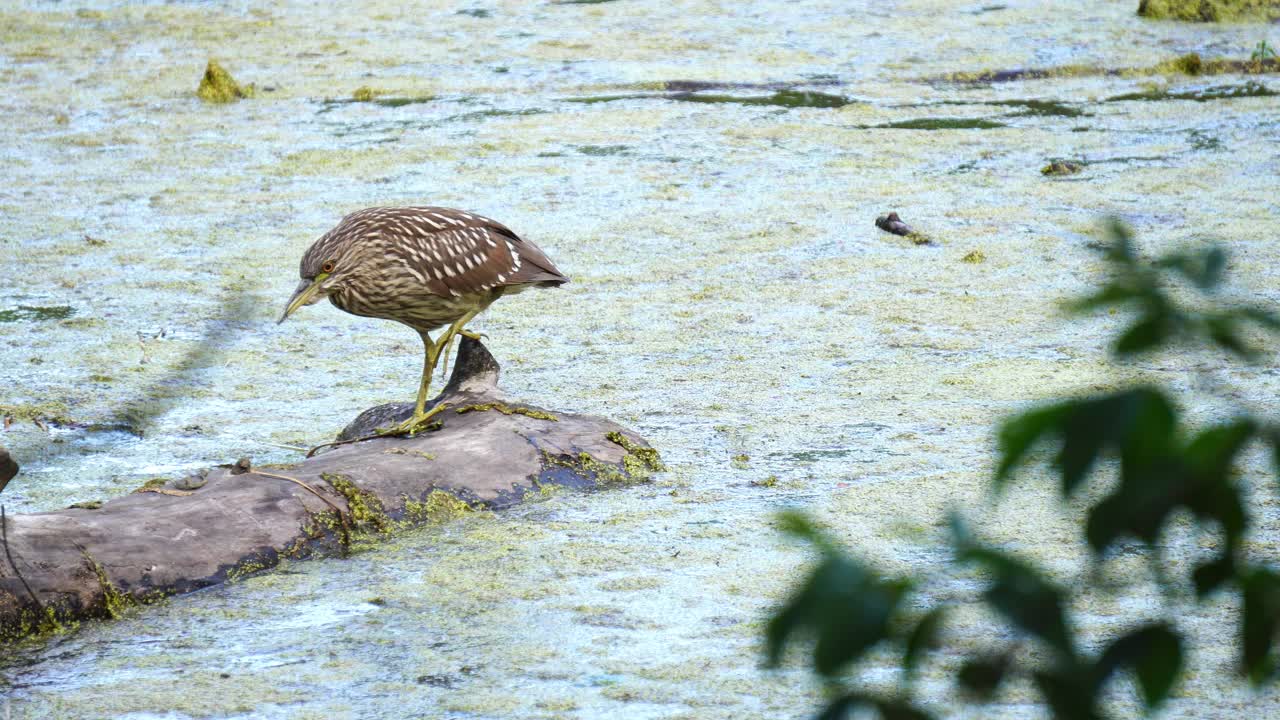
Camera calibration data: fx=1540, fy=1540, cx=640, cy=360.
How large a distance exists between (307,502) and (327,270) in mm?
742

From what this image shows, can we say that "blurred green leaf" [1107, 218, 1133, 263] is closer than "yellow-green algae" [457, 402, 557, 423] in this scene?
Yes

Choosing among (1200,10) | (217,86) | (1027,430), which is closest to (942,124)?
(1200,10)

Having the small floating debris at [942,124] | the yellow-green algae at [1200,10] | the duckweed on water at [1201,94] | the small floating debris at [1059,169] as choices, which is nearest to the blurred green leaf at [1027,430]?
the small floating debris at [1059,169]

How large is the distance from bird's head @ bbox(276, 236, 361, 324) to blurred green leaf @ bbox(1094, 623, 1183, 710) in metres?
3.03

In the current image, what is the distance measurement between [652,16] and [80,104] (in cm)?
377

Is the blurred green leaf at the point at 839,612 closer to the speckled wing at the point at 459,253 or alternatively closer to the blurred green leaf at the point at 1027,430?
the blurred green leaf at the point at 1027,430

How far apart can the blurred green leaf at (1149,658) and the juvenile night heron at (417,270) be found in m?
2.83

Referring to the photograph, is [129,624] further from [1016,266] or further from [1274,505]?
[1016,266]

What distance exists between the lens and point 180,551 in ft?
10.0

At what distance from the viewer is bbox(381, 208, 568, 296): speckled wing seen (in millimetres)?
3799

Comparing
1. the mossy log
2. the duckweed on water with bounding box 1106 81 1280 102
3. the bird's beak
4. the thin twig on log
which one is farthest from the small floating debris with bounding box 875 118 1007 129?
the thin twig on log

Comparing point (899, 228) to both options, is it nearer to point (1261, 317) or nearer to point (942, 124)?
point (942, 124)

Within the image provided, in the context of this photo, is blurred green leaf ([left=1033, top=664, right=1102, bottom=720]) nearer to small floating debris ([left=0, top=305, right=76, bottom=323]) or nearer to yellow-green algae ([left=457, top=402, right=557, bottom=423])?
yellow-green algae ([left=457, top=402, right=557, bottom=423])

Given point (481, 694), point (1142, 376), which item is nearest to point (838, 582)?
point (481, 694)
